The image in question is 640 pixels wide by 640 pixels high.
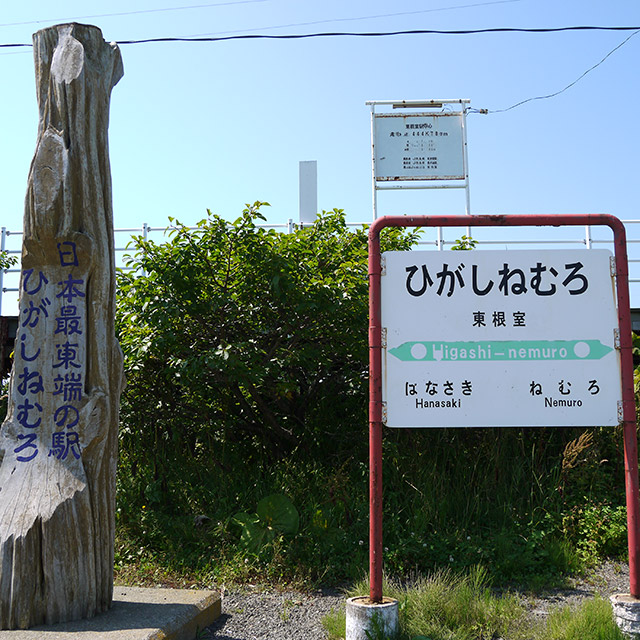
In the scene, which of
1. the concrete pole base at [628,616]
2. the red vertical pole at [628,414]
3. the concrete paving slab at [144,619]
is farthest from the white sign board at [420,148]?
the concrete pole base at [628,616]

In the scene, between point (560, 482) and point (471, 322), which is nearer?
point (471, 322)

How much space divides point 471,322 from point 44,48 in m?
3.39

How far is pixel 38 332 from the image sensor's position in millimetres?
4359

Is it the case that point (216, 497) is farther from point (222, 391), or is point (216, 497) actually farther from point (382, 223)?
point (382, 223)

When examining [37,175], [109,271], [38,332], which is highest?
[37,175]

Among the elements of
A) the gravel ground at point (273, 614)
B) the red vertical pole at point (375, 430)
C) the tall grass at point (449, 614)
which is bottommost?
the gravel ground at point (273, 614)

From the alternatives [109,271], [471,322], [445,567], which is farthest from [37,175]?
[445,567]

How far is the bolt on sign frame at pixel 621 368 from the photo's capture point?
4.15 m

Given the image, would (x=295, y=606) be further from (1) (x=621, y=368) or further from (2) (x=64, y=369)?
(1) (x=621, y=368)

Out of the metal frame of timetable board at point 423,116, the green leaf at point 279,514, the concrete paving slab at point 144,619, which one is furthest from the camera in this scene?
the metal frame of timetable board at point 423,116

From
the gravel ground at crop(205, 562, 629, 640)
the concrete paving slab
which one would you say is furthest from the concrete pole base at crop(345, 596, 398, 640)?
the concrete paving slab

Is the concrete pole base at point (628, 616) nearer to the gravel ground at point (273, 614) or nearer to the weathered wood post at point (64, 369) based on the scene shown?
the gravel ground at point (273, 614)

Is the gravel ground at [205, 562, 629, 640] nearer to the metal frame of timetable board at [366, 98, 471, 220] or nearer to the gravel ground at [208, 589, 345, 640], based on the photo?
the gravel ground at [208, 589, 345, 640]

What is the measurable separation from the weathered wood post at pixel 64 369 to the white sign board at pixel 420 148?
287 inches
